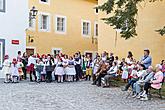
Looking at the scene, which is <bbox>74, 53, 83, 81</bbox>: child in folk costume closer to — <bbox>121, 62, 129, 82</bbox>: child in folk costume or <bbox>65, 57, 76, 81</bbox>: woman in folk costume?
<bbox>65, 57, 76, 81</bbox>: woman in folk costume

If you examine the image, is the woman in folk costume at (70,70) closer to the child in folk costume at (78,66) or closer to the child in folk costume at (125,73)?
the child in folk costume at (78,66)

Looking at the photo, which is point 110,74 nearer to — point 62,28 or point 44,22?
point 44,22

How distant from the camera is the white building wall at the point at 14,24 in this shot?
27328 millimetres

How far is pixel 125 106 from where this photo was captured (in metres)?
13.4

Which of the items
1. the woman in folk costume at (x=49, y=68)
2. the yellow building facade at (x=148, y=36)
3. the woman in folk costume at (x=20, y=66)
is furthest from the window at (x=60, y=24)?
the woman in folk costume at (x=49, y=68)

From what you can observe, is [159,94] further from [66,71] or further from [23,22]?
[23,22]

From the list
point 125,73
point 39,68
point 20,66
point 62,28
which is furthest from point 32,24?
point 125,73

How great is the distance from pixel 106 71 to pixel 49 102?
720 cm

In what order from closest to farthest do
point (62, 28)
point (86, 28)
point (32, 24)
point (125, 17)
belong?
point (125, 17) < point (32, 24) < point (62, 28) < point (86, 28)

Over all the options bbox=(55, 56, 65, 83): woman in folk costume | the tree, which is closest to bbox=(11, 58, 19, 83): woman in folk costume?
bbox=(55, 56, 65, 83): woman in folk costume

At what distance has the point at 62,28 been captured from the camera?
116ft

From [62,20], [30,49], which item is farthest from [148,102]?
[62,20]

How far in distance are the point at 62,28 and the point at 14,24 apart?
8192 millimetres

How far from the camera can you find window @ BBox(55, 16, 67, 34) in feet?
114
